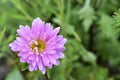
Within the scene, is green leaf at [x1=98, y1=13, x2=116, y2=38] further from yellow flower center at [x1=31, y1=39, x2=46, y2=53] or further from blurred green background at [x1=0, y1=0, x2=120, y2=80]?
yellow flower center at [x1=31, y1=39, x2=46, y2=53]

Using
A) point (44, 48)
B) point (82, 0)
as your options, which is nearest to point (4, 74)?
point (82, 0)

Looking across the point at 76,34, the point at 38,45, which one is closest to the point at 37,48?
the point at 38,45

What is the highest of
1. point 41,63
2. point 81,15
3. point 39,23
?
point 81,15

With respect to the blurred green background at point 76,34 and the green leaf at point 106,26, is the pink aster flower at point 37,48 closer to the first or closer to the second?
the blurred green background at point 76,34

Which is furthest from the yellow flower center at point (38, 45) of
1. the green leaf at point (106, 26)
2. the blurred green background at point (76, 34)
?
the green leaf at point (106, 26)

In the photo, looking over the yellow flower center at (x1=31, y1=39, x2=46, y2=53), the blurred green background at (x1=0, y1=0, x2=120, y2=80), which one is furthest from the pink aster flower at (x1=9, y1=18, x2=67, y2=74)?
the blurred green background at (x1=0, y1=0, x2=120, y2=80)

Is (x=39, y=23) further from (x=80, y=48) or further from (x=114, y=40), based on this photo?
(x=114, y=40)

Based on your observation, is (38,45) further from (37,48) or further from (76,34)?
(76,34)
